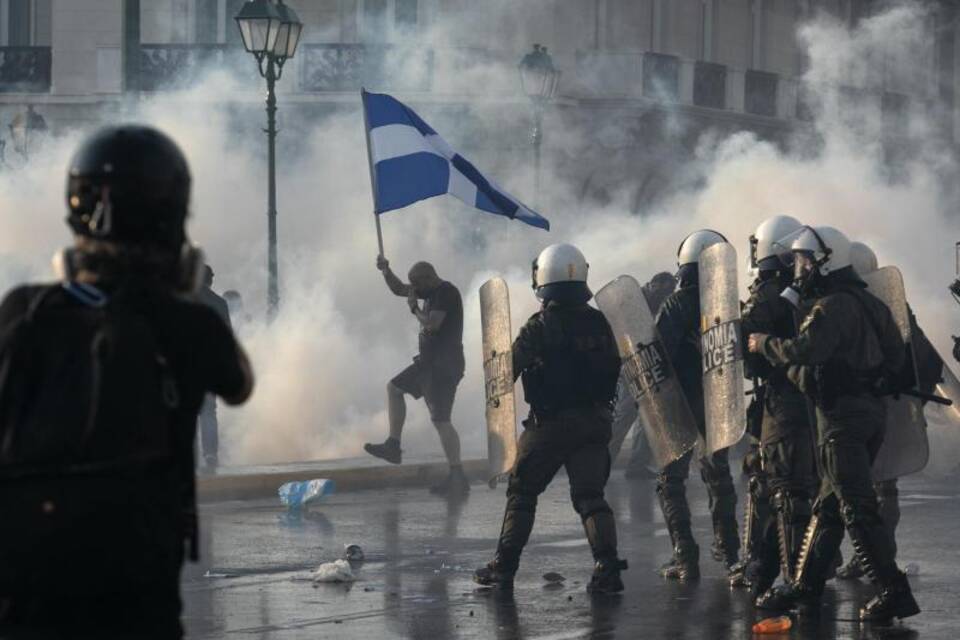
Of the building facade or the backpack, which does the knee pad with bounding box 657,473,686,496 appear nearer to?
the backpack

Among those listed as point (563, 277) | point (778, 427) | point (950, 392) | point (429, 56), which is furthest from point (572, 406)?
point (429, 56)

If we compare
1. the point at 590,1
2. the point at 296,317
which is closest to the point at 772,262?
the point at 296,317

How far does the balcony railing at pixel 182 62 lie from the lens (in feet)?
95.5

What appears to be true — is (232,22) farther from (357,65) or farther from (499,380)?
(499,380)

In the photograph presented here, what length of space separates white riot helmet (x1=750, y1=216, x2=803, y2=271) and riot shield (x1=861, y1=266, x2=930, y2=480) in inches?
15.1

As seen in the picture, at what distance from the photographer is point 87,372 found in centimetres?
328

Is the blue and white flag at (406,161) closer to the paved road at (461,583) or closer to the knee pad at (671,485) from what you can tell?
the paved road at (461,583)

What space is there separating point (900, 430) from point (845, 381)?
0.99 meters

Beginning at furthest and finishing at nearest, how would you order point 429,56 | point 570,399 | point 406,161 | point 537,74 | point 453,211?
point 429,56 → point 453,211 → point 537,74 → point 406,161 → point 570,399

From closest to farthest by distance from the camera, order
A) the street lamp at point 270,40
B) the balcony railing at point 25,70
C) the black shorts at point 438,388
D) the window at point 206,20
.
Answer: the black shorts at point 438,388 < the street lamp at point 270,40 < the window at point 206,20 < the balcony railing at point 25,70

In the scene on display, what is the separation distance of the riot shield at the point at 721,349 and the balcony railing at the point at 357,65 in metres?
20.4

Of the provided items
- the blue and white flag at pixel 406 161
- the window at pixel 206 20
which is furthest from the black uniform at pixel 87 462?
the window at pixel 206 20

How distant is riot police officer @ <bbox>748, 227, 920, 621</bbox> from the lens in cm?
774

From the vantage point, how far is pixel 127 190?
3.38 metres
